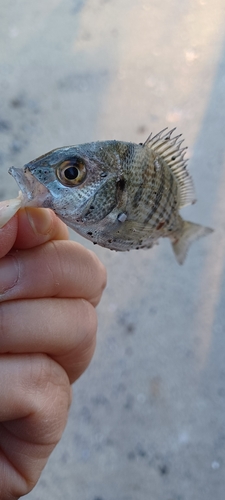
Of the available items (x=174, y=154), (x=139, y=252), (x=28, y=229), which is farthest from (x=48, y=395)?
(x=139, y=252)

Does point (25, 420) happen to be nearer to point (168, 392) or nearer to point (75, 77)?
point (168, 392)

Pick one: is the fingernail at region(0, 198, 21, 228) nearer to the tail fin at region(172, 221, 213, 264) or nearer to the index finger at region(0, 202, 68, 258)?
the index finger at region(0, 202, 68, 258)

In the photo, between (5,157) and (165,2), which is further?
(165,2)

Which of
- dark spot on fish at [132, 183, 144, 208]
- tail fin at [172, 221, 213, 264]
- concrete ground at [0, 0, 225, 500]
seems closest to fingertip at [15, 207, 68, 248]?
dark spot on fish at [132, 183, 144, 208]

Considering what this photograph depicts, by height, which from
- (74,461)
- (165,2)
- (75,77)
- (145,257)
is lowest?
(74,461)

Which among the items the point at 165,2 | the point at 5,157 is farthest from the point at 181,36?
the point at 5,157

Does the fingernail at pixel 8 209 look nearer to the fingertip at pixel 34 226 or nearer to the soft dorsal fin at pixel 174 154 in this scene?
the fingertip at pixel 34 226

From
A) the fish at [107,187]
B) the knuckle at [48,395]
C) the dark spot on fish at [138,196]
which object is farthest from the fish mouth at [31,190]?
the knuckle at [48,395]
